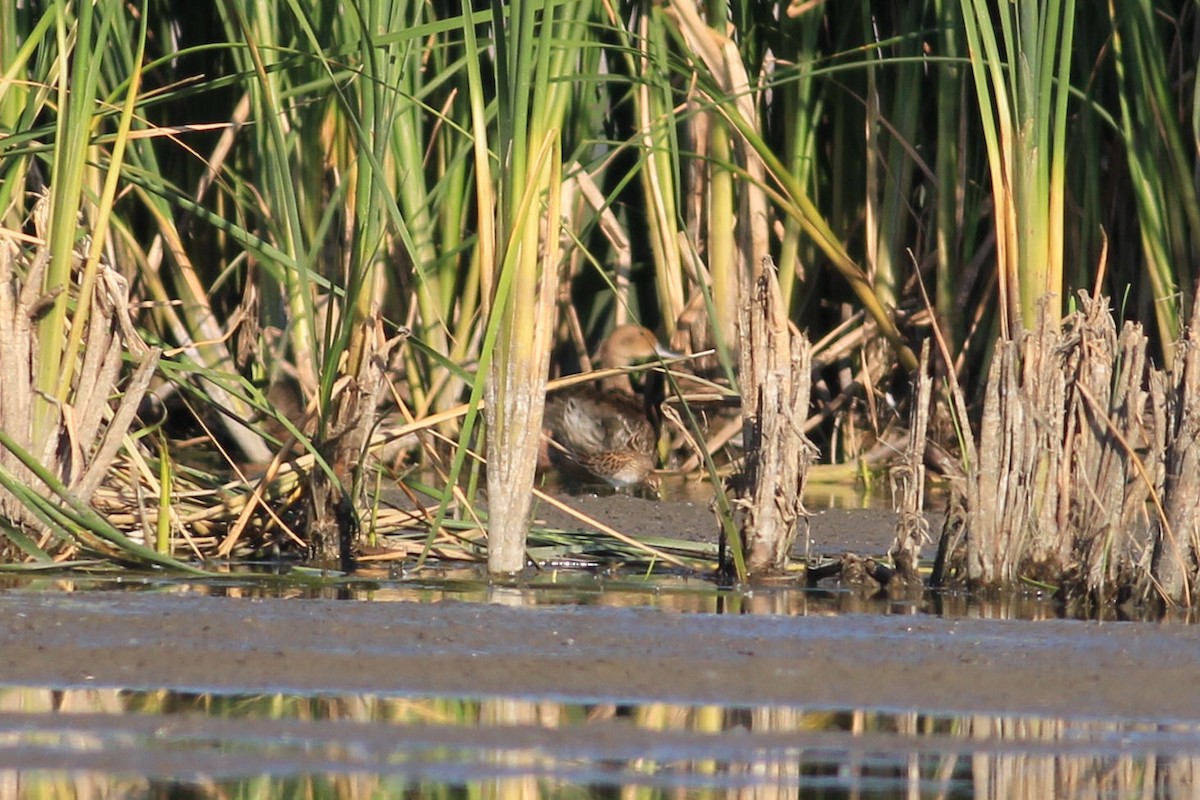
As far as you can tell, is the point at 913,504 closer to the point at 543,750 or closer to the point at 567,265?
the point at 543,750

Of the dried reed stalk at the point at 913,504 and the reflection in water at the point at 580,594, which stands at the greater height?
the dried reed stalk at the point at 913,504

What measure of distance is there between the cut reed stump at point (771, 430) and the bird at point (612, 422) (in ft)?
7.86

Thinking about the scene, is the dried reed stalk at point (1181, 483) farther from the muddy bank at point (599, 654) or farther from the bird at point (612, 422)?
the bird at point (612, 422)

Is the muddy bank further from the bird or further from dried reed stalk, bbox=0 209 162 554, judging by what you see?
the bird

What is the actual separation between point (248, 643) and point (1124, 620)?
2518mm

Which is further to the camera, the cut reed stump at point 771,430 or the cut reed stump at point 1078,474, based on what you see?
the cut reed stump at point 771,430

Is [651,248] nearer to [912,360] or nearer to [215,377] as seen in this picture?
[912,360]

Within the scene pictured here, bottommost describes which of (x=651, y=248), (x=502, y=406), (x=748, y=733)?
(x=748, y=733)

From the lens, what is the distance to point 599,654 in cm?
524

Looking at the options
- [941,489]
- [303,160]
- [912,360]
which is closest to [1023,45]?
[912,360]

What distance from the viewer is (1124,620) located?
5930 millimetres

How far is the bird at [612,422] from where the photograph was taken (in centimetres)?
906

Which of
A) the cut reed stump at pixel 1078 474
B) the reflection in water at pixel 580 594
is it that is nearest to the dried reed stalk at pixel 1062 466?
the cut reed stump at pixel 1078 474

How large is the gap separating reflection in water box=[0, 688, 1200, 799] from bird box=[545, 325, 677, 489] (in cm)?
437
